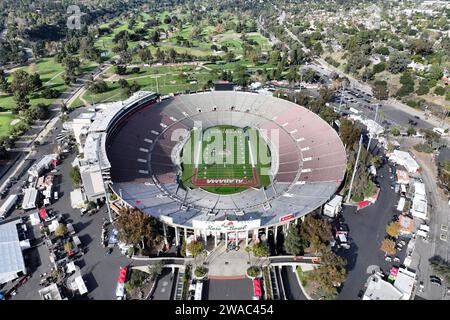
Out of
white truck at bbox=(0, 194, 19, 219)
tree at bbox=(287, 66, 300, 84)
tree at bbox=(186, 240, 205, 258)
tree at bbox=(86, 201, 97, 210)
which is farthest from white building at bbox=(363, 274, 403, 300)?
tree at bbox=(287, 66, 300, 84)

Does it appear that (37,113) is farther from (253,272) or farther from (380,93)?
(380,93)

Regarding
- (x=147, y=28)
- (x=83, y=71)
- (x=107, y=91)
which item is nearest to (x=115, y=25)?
(x=147, y=28)

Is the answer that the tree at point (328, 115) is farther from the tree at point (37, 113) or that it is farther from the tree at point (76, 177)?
the tree at point (37, 113)

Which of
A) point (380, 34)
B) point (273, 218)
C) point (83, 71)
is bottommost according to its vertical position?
point (273, 218)

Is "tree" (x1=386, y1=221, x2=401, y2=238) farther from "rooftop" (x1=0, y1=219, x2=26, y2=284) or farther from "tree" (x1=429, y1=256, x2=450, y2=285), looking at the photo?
"rooftop" (x1=0, y1=219, x2=26, y2=284)

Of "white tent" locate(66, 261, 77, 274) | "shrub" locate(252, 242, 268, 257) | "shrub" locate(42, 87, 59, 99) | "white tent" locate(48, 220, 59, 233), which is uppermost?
"shrub" locate(42, 87, 59, 99)
